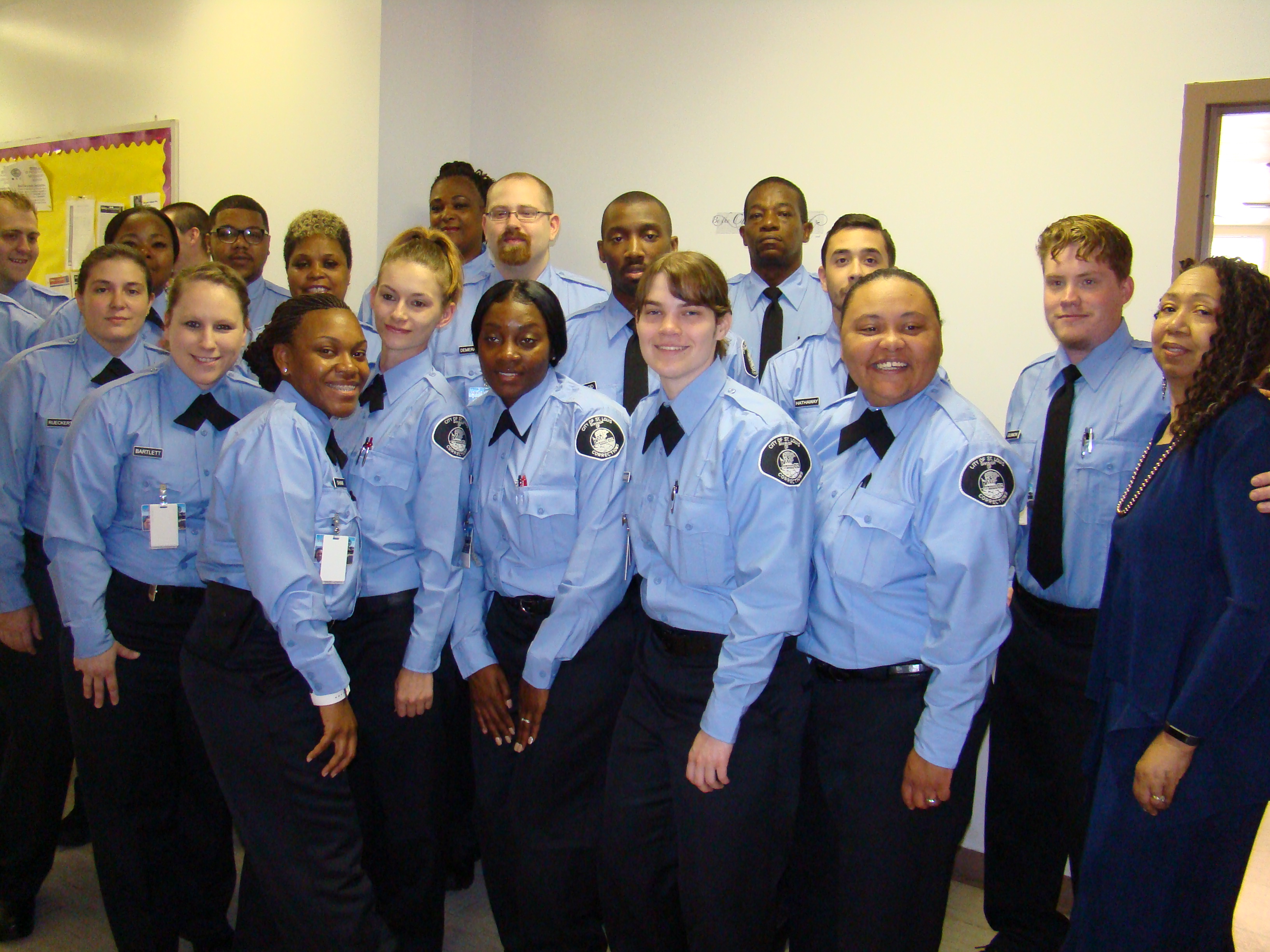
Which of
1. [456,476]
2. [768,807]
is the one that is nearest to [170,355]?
[456,476]

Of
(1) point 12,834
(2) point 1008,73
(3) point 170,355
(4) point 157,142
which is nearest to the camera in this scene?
(3) point 170,355

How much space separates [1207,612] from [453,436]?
175cm

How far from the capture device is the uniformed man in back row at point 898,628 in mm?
1716

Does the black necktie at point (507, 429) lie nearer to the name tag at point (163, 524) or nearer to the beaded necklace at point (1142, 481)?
the name tag at point (163, 524)

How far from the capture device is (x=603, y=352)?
9.53 ft

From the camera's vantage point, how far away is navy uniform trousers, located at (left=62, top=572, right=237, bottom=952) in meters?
2.24

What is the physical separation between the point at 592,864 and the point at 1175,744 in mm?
1339

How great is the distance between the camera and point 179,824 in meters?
2.43

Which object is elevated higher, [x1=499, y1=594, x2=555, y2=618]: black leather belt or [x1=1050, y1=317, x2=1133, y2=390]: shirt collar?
[x1=1050, y1=317, x2=1133, y2=390]: shirt collar

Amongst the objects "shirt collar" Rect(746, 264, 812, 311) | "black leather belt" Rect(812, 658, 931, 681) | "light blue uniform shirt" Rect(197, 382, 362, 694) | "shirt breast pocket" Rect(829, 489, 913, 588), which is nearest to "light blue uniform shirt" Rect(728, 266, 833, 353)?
"shirt collar" Rect(746, 264, 812, 311)

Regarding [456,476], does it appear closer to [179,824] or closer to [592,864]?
[592,864]

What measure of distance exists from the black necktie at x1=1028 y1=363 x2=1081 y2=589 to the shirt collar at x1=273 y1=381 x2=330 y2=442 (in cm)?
182

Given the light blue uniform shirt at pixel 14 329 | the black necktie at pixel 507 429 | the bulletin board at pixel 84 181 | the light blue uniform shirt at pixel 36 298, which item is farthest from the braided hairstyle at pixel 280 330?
the bulletin board at pixel 84 181

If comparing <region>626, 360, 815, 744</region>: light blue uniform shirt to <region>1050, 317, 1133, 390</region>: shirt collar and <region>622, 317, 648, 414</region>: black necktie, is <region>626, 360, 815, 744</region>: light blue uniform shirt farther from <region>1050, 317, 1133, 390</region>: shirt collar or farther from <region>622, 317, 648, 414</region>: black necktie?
<region>1050, 317, 1133, 390</region>: shirt collar
